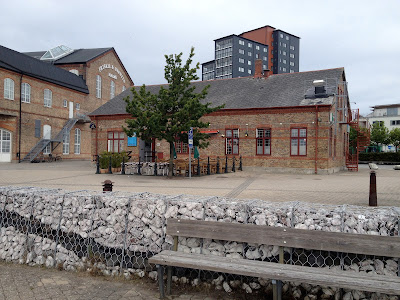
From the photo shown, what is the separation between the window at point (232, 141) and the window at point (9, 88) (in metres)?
19.4

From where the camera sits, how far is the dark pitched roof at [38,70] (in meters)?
29.7

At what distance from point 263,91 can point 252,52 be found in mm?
60565

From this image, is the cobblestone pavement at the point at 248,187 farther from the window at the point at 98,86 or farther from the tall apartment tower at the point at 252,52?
the tall apartment tower at the point at 252,52

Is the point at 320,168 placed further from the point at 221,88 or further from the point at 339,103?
the point at 221,88

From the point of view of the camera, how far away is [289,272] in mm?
3895

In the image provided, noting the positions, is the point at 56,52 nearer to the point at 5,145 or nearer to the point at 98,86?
the point at 98,86

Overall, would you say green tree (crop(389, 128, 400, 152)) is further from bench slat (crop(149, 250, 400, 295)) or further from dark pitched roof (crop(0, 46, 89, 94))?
bench slat (crop(149, 250, 400, 295))

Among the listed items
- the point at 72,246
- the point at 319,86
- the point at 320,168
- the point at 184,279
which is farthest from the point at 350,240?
the point at 319,86

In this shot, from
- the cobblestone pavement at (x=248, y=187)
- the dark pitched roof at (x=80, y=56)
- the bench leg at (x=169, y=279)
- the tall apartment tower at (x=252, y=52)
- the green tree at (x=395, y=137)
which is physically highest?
the tall apartment tower at (x=252, y=52)

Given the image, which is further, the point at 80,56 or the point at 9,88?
the point at 80,56

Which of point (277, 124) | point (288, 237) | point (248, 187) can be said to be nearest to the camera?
point (288, 237)

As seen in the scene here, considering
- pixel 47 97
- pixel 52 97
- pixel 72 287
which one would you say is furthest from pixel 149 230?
pixel 52 97

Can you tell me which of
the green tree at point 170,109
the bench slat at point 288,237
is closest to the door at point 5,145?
the green tree at point 170,109

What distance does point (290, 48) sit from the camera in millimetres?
87062
